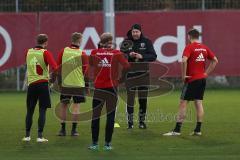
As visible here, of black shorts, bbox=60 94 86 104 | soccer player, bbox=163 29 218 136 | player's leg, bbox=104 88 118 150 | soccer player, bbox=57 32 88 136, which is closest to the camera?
player's leg, bbox=104 88 118 150

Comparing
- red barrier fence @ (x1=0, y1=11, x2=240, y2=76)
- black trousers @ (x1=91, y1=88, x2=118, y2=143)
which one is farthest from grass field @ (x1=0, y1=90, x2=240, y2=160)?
red barrier fence @ (x1=0, y1=11, x2=240, y2=76)

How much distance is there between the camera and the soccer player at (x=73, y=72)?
12797 mm

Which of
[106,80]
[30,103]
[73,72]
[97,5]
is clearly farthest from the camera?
[97,5]

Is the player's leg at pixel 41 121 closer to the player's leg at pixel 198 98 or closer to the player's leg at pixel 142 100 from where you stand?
the player's leg at pixel 142 100

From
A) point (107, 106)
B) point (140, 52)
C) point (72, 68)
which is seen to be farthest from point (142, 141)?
point (140, 52)

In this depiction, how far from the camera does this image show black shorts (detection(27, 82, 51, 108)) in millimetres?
12133

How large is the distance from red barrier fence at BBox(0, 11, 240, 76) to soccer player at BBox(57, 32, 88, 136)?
10186mm

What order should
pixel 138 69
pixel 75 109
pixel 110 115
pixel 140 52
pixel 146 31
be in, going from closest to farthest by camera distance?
1. pixel 110 115
2. pixel 75 109
3. pixel 140 52
4. pixel 138 69
5. pixel 146 31

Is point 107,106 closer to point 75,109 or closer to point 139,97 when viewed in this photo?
point 75,109

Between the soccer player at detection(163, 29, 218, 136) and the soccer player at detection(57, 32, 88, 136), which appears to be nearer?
the soccer player at detection(163, 29, 218, 136)

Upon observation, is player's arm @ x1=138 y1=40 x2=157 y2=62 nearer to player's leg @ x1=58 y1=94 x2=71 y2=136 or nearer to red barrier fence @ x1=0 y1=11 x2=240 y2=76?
player's leg @ x1=58 y1=94 x2=71 y2=136

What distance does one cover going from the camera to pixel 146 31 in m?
23.4

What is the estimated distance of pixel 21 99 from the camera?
20.6m

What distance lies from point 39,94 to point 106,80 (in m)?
1.60
